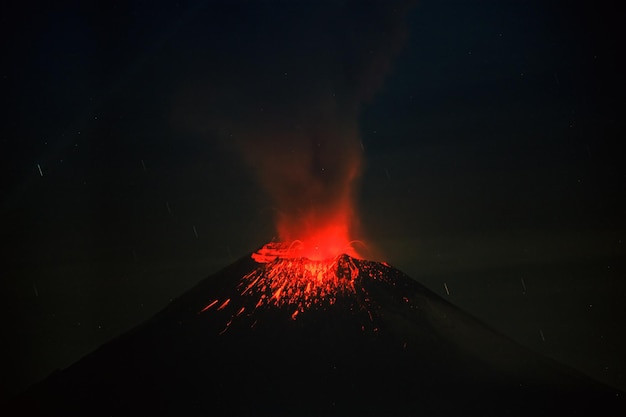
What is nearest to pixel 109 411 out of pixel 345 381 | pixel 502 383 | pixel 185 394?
pixel 185 394

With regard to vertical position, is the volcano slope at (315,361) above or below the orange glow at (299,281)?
below

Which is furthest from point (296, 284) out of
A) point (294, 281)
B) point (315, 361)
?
point (315, 361)

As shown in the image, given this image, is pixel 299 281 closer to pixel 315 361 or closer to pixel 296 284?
pixel 296 284

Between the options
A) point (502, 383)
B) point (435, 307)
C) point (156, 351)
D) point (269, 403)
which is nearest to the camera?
point (269, 403)

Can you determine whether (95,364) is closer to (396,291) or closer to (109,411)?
(109,411)

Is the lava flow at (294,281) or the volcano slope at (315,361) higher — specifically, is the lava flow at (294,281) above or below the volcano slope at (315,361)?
above

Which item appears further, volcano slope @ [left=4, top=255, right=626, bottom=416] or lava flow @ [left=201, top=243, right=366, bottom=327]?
lava flow @ [left=201, top=243, right=366, bottom=327]

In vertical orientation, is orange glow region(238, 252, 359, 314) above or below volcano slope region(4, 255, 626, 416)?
above

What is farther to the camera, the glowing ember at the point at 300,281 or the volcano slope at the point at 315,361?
the glowing ember at the point at 300,281
